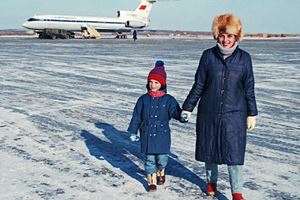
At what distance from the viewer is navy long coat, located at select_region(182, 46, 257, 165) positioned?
3.48m

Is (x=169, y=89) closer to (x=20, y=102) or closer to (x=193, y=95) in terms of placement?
(x=20, y=102)

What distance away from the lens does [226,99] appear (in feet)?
11.5

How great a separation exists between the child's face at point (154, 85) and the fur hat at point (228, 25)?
72cm

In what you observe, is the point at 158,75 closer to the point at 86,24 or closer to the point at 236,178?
the point at 236,178

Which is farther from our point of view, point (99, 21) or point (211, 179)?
point (99, 21)

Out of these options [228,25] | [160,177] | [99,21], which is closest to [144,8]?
[99,21]

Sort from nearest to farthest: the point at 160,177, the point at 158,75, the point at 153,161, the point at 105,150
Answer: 1. the point at 158,75
2. the point at 153,161
3. the point at 160,177
4. the point at 105,150

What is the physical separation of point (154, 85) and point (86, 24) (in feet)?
197

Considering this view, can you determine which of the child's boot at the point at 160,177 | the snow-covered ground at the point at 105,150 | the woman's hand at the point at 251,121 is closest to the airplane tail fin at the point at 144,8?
the snow-covered ground at the point at 105,150

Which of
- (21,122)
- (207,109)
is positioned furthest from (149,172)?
(21,122)

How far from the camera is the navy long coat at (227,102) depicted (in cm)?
348

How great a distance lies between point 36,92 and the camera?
9992 millimetres

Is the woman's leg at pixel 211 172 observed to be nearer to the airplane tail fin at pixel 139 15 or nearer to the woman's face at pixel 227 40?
the woman's face at pixel 227 40

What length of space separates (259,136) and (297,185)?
1.90 m
